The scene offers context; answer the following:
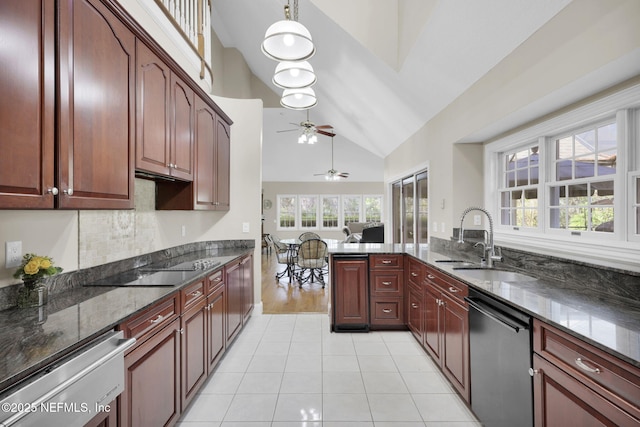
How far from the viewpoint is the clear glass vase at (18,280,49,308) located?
1360mm

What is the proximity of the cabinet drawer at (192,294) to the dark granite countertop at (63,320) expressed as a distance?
6cm

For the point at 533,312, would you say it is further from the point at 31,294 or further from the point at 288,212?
the point at 288,212

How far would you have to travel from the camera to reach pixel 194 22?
326cm

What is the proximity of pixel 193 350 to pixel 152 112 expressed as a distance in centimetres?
159

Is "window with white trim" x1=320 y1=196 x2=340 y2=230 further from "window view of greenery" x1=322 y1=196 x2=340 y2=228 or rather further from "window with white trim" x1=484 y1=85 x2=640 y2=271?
"window with white trim" x1=484 y1=85 x2=640 y2=271

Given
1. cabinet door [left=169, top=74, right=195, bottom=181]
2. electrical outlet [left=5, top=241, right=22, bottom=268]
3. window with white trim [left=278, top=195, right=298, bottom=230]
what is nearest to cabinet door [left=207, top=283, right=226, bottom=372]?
cabinet door [left=169, top=74, right=195, bottom=181]

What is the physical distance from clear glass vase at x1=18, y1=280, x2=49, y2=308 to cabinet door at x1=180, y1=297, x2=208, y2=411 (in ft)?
2.27

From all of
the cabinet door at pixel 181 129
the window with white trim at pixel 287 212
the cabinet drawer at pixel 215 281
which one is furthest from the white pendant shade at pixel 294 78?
the window with white trim at pixel 287 212

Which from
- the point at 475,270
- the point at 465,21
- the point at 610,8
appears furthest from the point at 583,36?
the point at 475,270

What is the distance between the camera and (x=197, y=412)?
2.02 metres

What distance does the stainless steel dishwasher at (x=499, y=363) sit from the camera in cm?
140

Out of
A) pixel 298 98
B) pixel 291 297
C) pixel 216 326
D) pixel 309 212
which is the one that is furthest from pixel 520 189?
pixel 309 212

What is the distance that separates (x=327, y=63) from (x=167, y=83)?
239 centimetres

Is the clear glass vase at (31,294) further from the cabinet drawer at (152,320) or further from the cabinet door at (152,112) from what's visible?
the cabinet door at (152,112)
